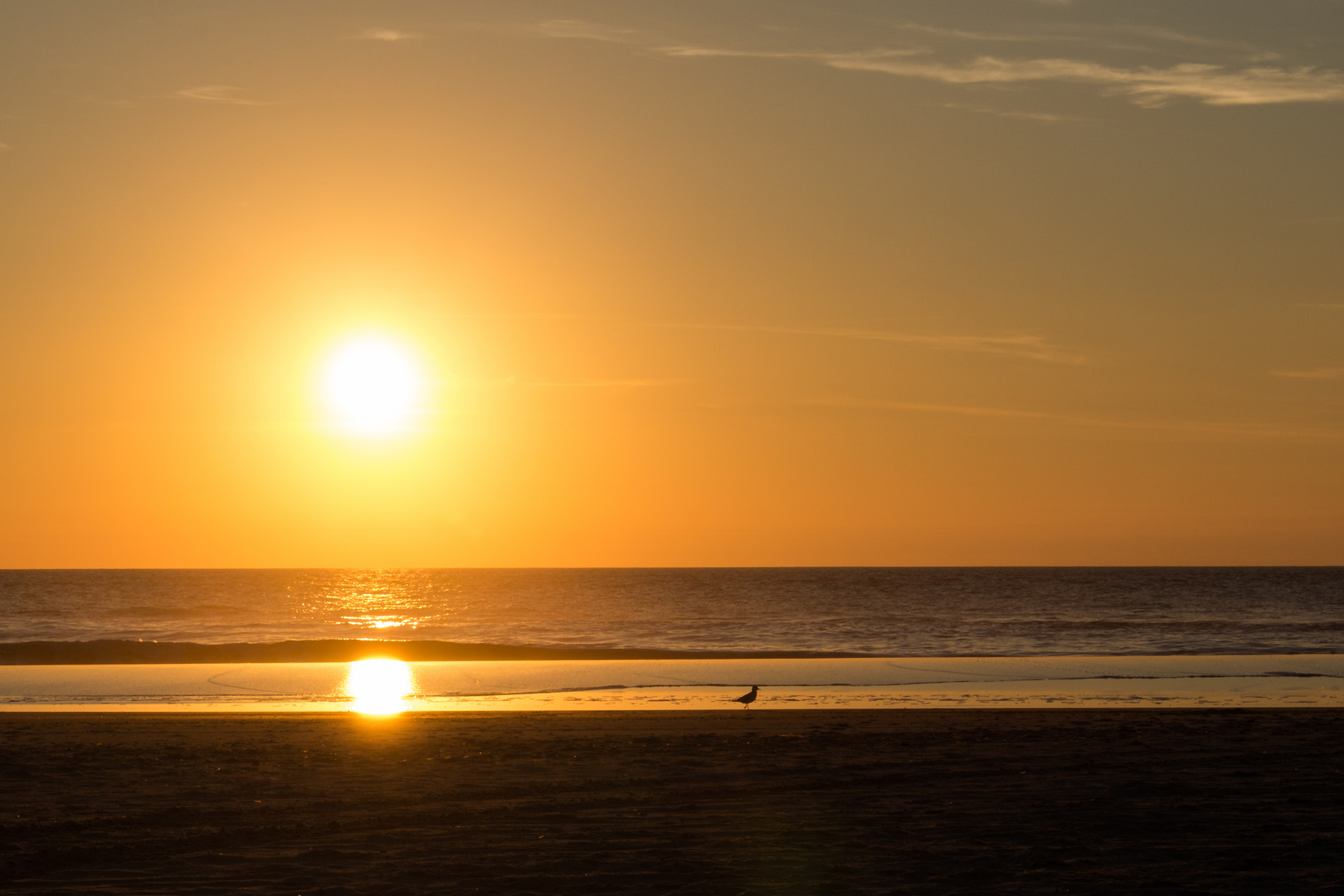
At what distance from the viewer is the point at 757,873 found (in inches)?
421

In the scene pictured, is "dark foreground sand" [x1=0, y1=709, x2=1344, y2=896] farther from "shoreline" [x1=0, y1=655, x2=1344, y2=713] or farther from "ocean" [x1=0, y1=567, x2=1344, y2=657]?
"ocean" [x1=0, y1=567, x2=1344, y2=657]

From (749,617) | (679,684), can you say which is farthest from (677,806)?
(749,617)

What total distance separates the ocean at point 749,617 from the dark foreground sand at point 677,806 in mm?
27907

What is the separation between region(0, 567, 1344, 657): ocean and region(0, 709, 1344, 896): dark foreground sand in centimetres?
2791

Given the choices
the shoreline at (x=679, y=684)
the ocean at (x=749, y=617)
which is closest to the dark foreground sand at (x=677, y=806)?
the shoreline at (x=679, y=684)

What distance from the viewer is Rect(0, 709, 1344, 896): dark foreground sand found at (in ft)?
34.8

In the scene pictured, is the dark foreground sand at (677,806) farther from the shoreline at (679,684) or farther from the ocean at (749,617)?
the ocean at (749,617)

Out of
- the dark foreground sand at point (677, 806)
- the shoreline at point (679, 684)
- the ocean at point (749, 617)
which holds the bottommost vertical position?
the dark foreground sand at point (677, 806)

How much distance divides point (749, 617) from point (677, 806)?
6545 cm

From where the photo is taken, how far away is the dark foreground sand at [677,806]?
10.6 metres

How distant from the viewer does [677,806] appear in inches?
549

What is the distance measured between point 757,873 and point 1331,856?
5.09 meters

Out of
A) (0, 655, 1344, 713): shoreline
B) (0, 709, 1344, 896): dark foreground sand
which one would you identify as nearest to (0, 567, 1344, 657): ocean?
(0, 655, 1344, 713): shoreline

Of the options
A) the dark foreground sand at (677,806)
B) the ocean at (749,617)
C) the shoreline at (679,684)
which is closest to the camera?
the dark foreground sand at (677,806)
